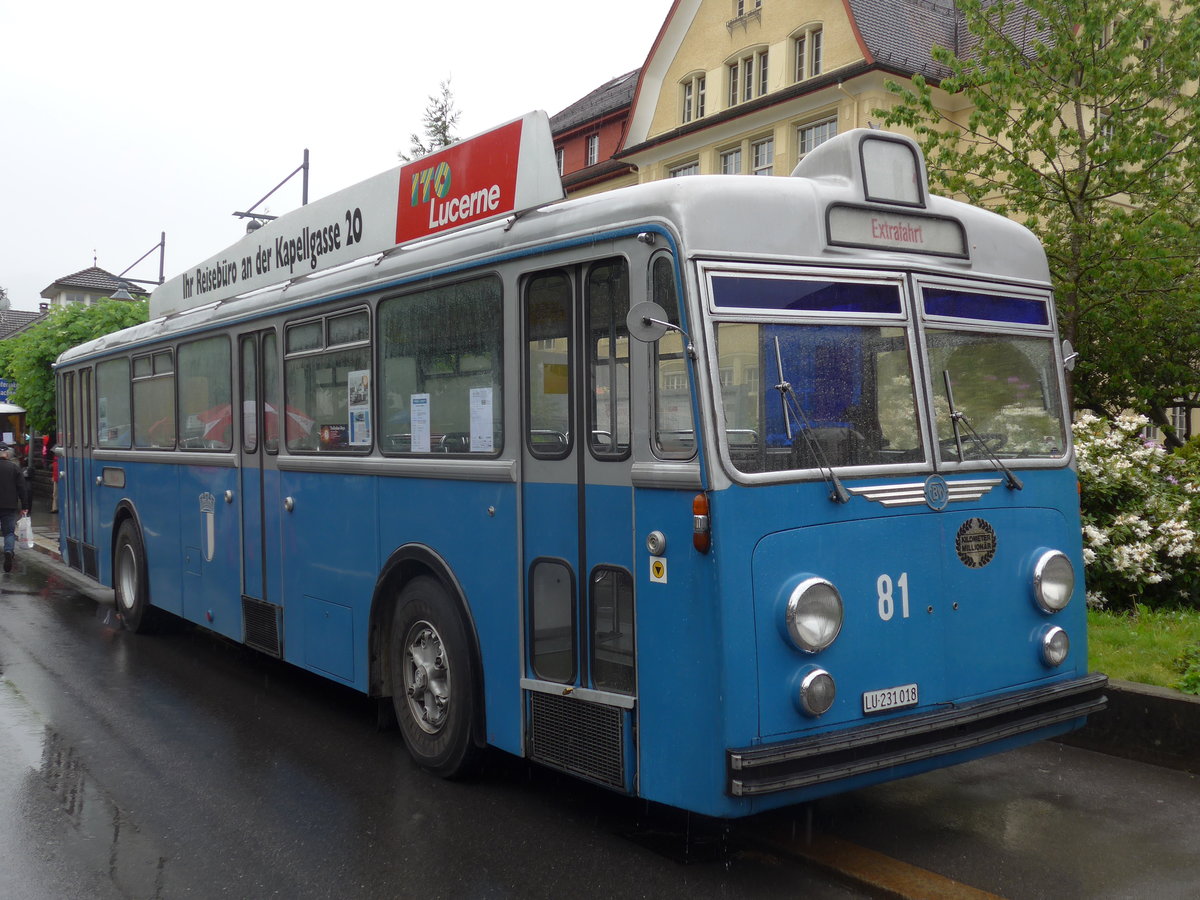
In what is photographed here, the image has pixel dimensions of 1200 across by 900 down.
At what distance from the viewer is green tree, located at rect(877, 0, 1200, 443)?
42.5 ft

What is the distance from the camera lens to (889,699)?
4484 millimetres

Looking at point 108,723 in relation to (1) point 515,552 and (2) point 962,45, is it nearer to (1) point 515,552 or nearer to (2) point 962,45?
(1) point 515,552

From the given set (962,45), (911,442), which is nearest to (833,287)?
(911,442)

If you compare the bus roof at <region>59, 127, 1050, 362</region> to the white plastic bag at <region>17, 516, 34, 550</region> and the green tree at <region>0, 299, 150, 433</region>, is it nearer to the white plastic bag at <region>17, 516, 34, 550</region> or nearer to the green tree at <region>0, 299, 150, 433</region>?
the white plastic bag at <region>17, 516, 34, 550</region>

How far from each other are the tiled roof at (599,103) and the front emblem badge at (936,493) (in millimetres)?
32972

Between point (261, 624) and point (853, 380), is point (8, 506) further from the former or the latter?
point (853, 380)

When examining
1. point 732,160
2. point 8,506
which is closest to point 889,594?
point 8,506

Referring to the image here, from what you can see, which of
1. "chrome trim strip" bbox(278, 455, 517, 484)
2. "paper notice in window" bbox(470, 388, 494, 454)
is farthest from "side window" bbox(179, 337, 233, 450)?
"paper notice in window" bbox(470, 388, 494, 454)

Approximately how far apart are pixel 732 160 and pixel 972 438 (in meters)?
28.7

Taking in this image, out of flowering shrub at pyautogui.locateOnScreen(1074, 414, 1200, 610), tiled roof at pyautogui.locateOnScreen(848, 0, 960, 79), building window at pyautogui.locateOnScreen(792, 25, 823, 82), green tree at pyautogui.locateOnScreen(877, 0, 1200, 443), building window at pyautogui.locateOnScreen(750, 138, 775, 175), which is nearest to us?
flowering shrub at pyautogui.locateOnScreen(1074, 414, 1200, 610)

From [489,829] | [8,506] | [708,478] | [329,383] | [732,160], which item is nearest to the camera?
[708,478]

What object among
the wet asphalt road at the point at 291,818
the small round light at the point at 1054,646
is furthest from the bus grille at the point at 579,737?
the small round light at the point at 1054,646

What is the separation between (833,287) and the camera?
4551 millimetres

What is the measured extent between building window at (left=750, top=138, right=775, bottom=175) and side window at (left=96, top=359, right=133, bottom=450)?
2260 centimetres
